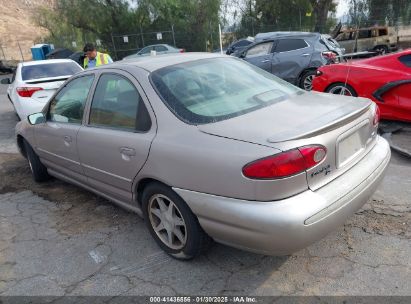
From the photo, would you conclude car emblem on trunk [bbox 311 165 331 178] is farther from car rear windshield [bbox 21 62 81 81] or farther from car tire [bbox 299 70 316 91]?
car tire [bbox 299 70 316 91]

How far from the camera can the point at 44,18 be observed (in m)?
32.8

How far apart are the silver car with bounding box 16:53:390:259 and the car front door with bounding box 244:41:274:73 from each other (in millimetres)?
7084

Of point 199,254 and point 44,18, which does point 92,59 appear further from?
point 44,18

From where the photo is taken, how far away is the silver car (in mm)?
2455

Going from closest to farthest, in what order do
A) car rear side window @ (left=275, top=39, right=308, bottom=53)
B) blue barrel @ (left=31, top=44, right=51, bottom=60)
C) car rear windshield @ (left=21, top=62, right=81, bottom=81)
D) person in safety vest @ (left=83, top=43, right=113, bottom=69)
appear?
1. person in safety vest @ (left=83, top=43, right=113, bottom=69)
2. car rear windshield @ (left=21, top=62, right=81, bottom=81)
3. car rear side window @ (left=275, top=39, right=308, bottom=53)
4. blue barrel @ (left=31, top=44, right=51, bottom=60)

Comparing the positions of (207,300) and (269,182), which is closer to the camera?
(269,182)

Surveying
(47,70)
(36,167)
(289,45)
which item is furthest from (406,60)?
(47,70)

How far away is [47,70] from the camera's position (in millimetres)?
8445

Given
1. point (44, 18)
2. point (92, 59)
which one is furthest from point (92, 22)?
point (92, 59)

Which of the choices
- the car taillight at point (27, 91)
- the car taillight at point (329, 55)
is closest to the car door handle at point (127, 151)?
the car taillight at point (27, 91)

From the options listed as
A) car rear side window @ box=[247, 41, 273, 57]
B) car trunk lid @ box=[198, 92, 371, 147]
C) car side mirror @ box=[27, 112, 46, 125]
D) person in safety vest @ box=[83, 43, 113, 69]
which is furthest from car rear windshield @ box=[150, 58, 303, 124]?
car rear side window @ box=[247, 41, 273, 57]

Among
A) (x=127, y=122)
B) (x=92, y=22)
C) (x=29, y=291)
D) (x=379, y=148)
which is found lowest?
(x=29, y=291)

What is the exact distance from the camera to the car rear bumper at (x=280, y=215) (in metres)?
2.41

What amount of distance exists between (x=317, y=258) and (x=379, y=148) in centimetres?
104
